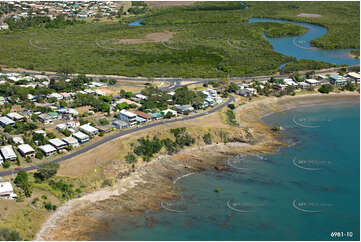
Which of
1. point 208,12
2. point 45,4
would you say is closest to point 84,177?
point 208,12

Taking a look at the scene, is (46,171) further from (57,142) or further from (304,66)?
(304,66)

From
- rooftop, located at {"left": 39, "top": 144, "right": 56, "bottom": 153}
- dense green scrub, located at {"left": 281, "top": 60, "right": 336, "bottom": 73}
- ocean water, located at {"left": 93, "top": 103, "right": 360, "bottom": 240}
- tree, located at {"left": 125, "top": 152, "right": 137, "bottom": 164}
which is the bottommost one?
ocean water, located at {"left": 93, "top": 103, "right": 360, "bottom": 240}

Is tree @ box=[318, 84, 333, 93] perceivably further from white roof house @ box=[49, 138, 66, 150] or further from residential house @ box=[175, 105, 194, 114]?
white roof house @ box=[49, 138, 66, 150]

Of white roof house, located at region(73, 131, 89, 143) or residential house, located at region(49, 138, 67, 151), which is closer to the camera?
residential house, located at region(49, 138, 67, 151)

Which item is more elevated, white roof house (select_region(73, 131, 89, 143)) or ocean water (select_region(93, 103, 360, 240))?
white roof house (select_region(73, 131, 89, 143))

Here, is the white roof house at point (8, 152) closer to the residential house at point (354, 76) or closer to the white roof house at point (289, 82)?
the white roof house at point (289, 82)

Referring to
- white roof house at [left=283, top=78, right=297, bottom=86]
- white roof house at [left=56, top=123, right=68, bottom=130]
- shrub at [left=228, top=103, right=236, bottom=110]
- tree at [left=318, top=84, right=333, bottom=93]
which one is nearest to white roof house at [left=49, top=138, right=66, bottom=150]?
white roof house at [left=56, top=123, right=68, bottom=130]
